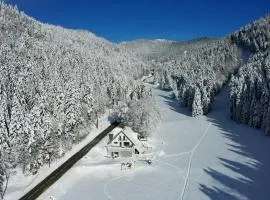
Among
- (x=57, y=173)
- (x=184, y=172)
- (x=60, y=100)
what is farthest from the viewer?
(x=60, y=100)

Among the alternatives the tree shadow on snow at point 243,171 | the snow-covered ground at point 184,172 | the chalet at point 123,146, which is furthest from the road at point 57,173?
the tree shadow on snow at point 243,171

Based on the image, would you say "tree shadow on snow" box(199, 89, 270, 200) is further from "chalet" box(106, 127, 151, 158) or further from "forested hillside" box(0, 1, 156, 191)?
"forested hillside" box(0, 1, 156, 191)

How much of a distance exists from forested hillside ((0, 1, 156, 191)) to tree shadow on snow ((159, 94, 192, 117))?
14.9 meters

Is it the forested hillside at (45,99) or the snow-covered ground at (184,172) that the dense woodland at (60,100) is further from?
the snow-covered ground at (184,172)

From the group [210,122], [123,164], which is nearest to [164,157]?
[123,164]

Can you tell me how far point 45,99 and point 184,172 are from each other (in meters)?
35.9

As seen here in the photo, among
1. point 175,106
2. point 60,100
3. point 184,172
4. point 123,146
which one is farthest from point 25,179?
point 175,106

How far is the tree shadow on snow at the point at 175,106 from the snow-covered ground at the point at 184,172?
36059 millimetres

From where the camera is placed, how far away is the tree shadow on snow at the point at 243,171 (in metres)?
53.3

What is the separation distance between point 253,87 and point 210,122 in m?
16.5

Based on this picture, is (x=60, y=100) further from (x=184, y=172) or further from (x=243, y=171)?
(x=243, y=171)

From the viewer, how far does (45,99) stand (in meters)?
78.5

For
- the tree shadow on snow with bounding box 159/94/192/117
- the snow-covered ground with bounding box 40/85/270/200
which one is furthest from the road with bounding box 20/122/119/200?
the tree shadow on snow with bounding box 159/94/192/117

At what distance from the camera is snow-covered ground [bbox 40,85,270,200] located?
2136 inches
